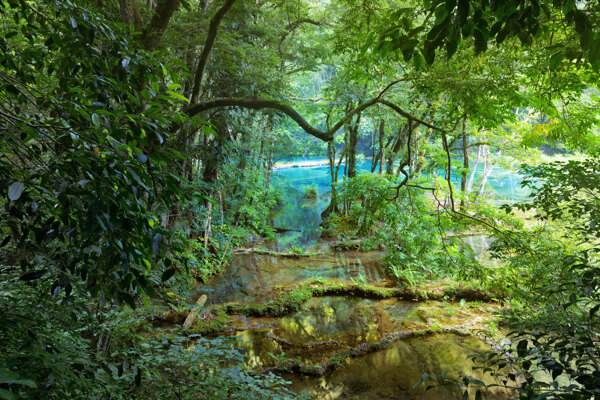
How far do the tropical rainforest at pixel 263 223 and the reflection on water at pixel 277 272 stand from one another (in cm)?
9

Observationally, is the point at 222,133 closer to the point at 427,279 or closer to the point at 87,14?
the point at 87,14

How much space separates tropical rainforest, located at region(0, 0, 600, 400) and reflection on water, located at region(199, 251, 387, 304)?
0.28ft

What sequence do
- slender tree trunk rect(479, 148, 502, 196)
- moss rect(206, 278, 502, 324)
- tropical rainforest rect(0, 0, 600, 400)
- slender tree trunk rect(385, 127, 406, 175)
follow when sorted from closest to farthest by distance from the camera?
1. tropical rainforest rect(0, 0, 600, 400)
2. moss rect(206, 278, 502, 324)
3. slender tree trunk rect(385, 127, 406, 175)
4. slender tree trunk rect(479, 148, 502, 196)

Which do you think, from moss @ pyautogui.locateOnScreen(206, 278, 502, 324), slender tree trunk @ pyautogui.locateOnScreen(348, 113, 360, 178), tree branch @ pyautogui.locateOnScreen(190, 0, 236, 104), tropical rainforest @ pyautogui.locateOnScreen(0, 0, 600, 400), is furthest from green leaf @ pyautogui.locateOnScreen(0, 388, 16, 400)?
slender tree trunk @ pyautogui.locateOnScreen(348, 113, 360, 178)

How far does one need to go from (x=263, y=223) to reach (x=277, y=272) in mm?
2640

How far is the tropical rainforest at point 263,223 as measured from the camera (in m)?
1.10

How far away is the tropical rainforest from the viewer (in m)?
1.10

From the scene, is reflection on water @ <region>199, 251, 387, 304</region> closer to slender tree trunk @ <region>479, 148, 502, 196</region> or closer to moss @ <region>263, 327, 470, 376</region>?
moss @ <region>263, 327, 470, 376</region>

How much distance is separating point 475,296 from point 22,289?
7741 mm

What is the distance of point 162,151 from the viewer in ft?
4.59

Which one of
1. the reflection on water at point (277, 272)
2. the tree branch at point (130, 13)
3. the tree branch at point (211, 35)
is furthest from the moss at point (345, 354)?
the tree branch at point (130, 13)

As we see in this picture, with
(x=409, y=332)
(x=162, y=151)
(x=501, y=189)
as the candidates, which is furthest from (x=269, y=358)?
(x=501, y=189)

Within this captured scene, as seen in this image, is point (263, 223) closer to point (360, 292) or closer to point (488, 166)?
point (360, 292)

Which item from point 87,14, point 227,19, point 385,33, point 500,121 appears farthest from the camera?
point 227,19
